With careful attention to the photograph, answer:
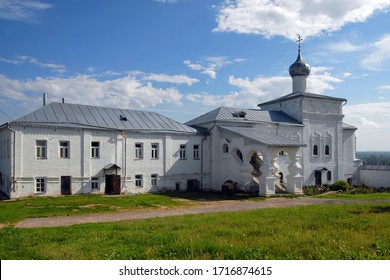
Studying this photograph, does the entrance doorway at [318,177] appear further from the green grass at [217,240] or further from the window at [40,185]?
the window at [40,185]

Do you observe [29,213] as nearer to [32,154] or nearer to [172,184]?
[32,154]

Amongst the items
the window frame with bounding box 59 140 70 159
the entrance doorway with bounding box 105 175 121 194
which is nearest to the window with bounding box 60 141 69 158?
the window frame with bounding box 59 140 70 159

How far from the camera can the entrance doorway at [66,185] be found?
73.3ft

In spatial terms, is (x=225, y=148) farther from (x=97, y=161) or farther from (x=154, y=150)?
(x=97, y=161)

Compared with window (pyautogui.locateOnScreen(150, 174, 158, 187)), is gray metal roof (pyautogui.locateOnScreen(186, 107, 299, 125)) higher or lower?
higher

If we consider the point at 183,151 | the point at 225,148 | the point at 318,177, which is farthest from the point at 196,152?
the point at 318,177

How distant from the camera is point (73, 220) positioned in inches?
538

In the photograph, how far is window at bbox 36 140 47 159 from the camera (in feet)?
71.0

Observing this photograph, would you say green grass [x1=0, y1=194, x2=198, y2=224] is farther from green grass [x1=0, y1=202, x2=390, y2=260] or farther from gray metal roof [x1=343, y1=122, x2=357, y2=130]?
gray metal roof [x1=343, y1=122, x2=357, y2=130]

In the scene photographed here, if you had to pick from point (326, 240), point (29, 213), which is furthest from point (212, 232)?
point (29, 213)

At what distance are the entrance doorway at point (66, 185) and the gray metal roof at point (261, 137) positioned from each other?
39.8 ft

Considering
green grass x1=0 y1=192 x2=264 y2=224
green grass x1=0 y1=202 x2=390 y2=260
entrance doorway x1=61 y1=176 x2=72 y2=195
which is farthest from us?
entrance doorway x1=61 y1=176 x2=72 y2=195

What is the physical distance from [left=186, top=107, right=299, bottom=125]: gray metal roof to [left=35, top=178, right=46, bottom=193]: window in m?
13.1

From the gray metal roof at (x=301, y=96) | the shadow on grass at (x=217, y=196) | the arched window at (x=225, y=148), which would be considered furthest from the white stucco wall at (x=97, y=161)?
the gray metal roof at (x=301, y=96)
